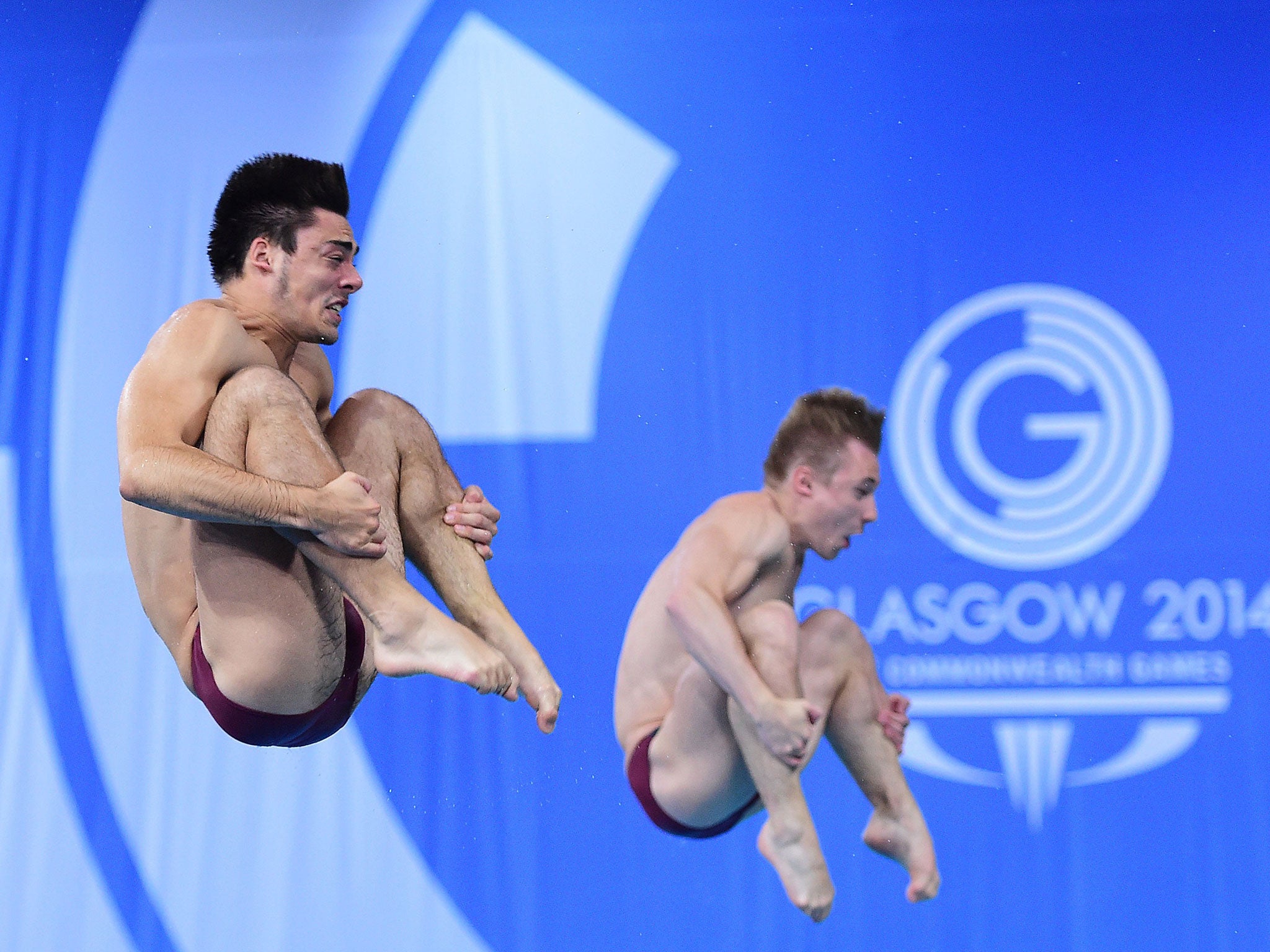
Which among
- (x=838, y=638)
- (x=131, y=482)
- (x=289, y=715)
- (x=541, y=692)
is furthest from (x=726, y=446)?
(x=131, y=482)

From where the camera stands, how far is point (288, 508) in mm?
2586

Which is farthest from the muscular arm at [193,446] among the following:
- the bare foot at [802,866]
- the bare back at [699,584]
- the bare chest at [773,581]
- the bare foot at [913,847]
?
the bare foot at [913,847]

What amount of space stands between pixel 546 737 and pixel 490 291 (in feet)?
5.77

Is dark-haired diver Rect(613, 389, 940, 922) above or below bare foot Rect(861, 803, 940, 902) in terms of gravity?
above

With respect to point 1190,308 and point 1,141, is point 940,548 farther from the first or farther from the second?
point 1,141

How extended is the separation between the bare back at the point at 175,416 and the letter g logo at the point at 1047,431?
283 centimetres

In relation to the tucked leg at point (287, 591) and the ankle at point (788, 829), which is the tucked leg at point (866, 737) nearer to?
the ankle at point (788, 829)

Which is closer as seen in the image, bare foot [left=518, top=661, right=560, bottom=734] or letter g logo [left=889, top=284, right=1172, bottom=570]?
bare foot [left=518, top=661, right=560, bottom=734]

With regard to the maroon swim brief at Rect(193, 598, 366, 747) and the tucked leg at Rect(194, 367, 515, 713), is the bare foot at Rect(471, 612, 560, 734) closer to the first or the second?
the tucked leg at Rect(194, 367, 515, 713)

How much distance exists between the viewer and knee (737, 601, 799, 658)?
318cm

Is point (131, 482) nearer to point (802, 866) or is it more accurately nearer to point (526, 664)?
point (526, 664)

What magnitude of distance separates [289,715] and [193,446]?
25.0 inches

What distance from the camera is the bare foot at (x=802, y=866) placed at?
3250mm

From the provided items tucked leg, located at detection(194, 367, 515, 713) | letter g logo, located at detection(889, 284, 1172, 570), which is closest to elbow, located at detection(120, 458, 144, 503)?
tucked leg, located at detection(194, 367, 515, 713)
